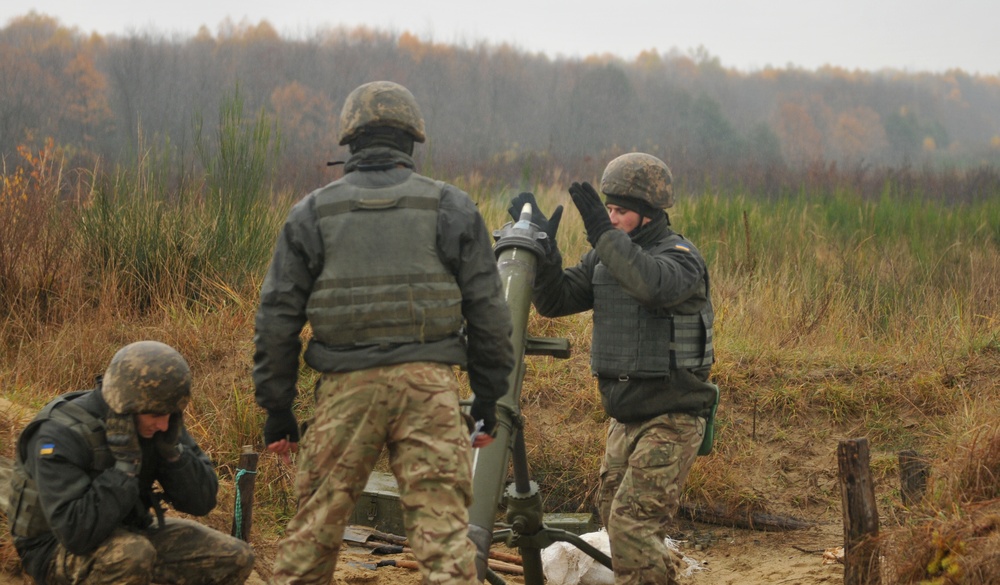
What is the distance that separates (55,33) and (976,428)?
25562mm

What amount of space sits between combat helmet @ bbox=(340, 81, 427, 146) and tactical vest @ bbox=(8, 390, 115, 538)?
4.54 feet

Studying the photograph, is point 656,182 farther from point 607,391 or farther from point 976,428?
point 976,428

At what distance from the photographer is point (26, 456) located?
3.85 meters

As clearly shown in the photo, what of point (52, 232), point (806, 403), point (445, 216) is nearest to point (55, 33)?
point (52, 232)

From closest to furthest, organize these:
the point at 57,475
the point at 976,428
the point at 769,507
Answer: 1. the point at 57,475
2. the point at 976,428
3. the point at 769,507

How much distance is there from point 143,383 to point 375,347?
37.0 inches

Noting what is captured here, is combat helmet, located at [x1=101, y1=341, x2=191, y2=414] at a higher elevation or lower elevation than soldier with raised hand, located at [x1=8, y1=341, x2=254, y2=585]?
higher

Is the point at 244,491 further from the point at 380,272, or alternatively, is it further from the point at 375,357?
the point at 380,272

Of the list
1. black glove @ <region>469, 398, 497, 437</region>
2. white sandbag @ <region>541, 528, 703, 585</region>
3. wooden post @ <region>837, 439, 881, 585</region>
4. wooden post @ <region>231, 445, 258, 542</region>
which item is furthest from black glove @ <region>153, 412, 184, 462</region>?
wooden post @ <region>837, 439, 881, 585</region>

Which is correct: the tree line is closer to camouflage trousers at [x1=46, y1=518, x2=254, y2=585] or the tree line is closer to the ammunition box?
the ammunition box

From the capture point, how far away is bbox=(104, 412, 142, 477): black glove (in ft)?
12.3

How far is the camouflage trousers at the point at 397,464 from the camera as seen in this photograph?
11.1 feet

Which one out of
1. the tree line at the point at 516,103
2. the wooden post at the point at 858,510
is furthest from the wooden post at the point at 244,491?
the tree line at the point at 516,103

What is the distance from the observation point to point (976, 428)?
492 cm
